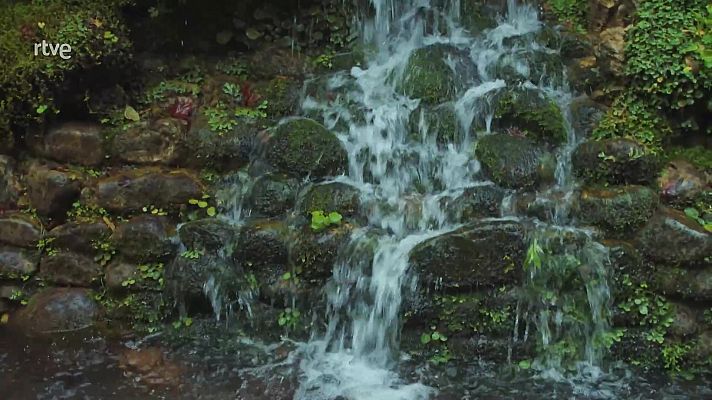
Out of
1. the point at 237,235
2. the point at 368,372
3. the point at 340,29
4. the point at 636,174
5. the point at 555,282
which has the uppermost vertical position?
the point at 340,29

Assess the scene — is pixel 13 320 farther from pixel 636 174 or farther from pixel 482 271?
pixel 636 174

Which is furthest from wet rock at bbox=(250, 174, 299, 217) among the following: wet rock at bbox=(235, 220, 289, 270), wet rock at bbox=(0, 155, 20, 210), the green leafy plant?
wet rock at bbox=(0, 155, 20, 210)

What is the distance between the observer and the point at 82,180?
19.5 ft

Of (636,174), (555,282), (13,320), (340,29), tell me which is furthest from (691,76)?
(13,320)

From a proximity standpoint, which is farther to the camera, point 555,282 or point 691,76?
point 691,76

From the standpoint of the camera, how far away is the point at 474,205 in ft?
17.6

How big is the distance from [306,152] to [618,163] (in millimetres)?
2735

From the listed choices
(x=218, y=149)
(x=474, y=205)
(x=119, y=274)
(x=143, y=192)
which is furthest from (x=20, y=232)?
(x=474, y=205)

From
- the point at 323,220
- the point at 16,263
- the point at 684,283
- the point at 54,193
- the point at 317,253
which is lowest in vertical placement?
the point at 684,283

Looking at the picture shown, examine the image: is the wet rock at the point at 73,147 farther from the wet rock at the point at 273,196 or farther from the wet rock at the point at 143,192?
the wet rock at the point at 273,196

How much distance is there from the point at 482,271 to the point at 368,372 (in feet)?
3.79

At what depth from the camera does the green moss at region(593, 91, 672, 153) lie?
223 inches

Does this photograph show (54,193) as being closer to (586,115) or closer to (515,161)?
(515,161)

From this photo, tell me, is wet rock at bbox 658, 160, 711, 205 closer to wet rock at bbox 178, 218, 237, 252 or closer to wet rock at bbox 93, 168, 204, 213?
wet rock at bbox 178, 218, 237, 252
